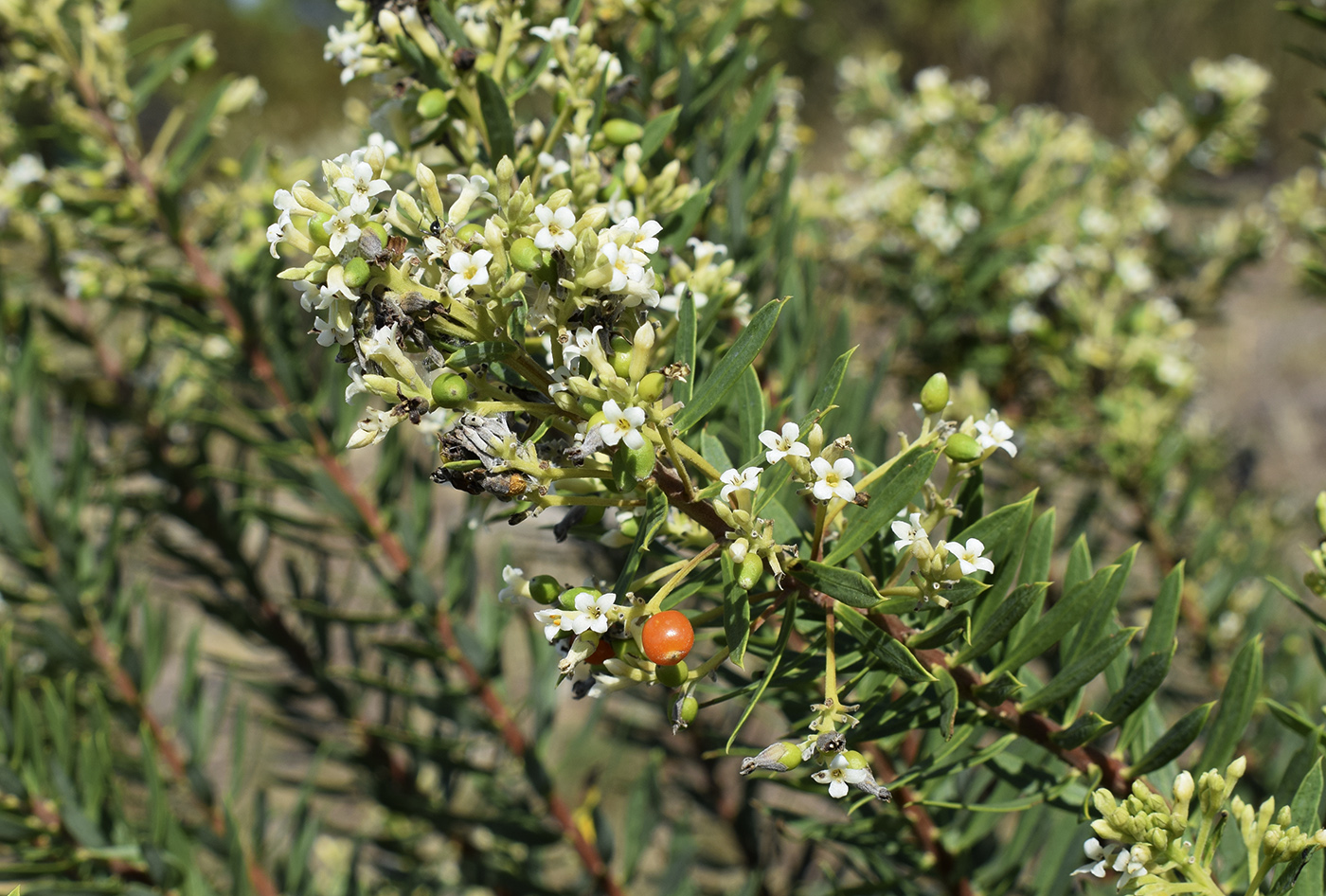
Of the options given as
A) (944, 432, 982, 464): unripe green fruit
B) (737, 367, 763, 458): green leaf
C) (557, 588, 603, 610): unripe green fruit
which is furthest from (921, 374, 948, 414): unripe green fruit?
(557, 588, 603, 610): unripe green fruit

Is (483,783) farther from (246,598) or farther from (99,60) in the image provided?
(99,60)

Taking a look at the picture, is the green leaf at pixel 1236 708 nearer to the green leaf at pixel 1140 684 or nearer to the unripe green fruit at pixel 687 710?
the green leaf at pixel 1140 684

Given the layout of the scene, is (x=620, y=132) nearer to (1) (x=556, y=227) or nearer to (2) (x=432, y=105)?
(2) (x=432, y=105)

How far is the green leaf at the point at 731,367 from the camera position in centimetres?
74

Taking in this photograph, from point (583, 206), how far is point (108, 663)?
1.49 m

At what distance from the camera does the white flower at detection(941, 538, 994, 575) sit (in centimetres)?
75

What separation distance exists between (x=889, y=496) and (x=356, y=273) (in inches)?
19.7

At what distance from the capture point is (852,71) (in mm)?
2988

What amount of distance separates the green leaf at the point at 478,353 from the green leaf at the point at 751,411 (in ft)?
0.79

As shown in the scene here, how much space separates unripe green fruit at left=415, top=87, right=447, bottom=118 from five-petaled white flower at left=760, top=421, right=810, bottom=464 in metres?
0.52

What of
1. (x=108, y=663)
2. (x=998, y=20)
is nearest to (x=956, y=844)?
(x=108, y=663)

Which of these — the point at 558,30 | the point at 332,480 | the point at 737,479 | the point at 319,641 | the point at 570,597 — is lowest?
the point at 319,641

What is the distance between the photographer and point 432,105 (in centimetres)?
94

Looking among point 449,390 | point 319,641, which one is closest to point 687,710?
point 449,390
